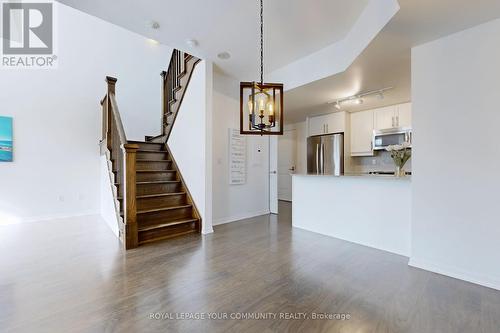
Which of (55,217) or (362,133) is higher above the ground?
(362,133)

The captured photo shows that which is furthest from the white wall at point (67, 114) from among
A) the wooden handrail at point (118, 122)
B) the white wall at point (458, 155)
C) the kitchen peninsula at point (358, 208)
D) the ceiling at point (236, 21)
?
the white wall at point (458, 155)

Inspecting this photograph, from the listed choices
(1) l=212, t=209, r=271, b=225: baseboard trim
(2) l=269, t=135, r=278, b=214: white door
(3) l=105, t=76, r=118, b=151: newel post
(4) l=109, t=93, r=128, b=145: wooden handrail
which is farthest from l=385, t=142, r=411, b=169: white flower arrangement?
(3) l=105, t=76, r=118, b=151: newel post

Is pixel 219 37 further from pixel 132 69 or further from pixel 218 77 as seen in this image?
pixel 132 69

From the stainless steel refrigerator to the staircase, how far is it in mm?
3425

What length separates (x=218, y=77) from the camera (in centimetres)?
444

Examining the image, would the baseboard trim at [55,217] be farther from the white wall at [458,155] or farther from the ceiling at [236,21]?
the white wall at [458,155]

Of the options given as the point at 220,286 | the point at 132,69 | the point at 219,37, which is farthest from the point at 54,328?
the point at 132,69

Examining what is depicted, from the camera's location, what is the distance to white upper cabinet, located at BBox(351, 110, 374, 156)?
5.26 metres

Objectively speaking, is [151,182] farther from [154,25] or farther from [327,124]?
[327,124]

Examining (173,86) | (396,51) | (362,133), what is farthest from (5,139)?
(362,133)

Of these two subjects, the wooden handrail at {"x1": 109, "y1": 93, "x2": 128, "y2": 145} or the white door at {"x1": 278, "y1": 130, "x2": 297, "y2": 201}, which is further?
the white door at {"x1": 278, "y1": 130, "x2": 297, "y2": 201}

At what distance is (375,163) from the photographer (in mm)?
5453

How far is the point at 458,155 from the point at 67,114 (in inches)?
264

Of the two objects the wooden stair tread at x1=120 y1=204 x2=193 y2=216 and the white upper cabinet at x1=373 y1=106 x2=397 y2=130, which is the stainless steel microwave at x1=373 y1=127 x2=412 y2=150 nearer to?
the white upper cabinet at x1=373 y1=106 x2=397 y2=130
